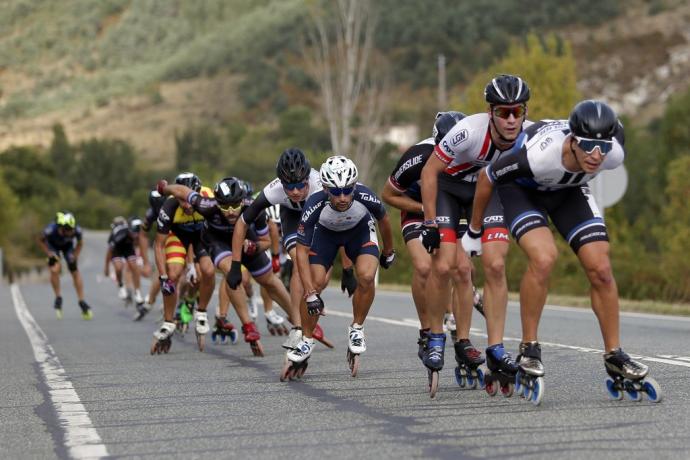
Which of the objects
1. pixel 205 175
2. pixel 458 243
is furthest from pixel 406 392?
pixel 205 175

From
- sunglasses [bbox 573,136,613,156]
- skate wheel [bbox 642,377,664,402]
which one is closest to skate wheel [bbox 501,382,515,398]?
skate wheel [bbox 642,377,664,402]

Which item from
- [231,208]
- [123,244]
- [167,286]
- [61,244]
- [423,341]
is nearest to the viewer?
[423,341]

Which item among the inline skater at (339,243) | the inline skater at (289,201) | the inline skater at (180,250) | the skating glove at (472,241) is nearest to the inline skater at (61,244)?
the inline skater at (180,250)

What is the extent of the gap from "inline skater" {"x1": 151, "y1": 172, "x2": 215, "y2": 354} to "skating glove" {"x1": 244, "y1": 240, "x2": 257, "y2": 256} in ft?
2.98

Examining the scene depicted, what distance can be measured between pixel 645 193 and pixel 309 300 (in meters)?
44.0

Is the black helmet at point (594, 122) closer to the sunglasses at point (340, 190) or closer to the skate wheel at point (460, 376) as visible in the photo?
the skate wheel at point (460, 376)

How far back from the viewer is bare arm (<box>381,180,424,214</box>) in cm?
1041

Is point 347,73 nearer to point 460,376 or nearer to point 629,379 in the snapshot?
point 460,376

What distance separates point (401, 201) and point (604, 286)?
8.49 feet

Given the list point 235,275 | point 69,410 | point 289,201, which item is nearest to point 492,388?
point 69,410

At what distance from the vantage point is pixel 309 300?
10477 millimetres

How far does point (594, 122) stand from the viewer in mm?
7801

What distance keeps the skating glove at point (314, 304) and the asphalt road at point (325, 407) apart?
543 mm

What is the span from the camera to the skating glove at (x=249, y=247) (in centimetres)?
1377
